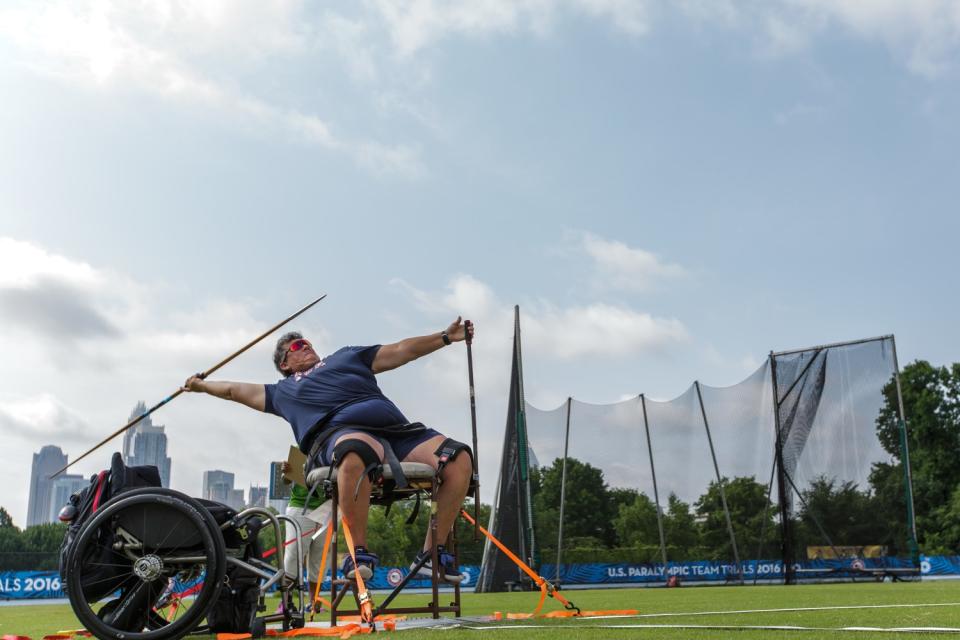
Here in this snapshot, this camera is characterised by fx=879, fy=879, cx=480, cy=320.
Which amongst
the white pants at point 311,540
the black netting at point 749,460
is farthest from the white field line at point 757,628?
the black netting at point 749,460

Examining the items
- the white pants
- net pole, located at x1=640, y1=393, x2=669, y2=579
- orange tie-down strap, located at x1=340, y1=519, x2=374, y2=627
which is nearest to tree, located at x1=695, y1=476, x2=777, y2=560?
net pole, located at x1=640, y1=393, x2=669, y2=579

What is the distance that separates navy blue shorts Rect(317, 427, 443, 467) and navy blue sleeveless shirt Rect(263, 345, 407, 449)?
7 cm

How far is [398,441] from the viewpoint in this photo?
3.67 metres

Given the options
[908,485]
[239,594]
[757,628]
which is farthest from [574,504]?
[757,628]

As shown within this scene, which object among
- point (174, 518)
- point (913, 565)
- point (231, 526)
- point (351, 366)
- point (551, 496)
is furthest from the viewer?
point (551, 496)

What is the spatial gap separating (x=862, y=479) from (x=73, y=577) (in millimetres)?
12433

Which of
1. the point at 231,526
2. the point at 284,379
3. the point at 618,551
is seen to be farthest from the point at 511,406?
the point at 231,526

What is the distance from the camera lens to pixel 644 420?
49.0 ft

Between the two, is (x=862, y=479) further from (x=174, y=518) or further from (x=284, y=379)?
(x=174, y=518)

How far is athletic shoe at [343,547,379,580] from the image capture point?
324 cm

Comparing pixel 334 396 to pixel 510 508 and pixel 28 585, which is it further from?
pixel 28 585

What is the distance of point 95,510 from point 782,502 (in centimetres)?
1214

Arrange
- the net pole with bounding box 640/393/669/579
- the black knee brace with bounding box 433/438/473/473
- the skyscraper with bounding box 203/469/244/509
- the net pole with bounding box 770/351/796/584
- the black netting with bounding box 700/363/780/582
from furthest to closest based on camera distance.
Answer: the skyscraper with bounding box 203/469/244/509, the net pole with bounding box 640/393/669/579, the black netting with bounding box 700/363/780/582, the net pole with bounding box 770/351/796/584, the black knee brace with bounding box 433/438/473/473

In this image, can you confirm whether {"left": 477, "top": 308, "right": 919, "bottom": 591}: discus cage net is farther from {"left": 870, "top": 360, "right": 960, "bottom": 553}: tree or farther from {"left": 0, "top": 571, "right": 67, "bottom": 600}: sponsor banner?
{"left": 870, "top": 360, "right": 960, "bottom": 553}: tree
